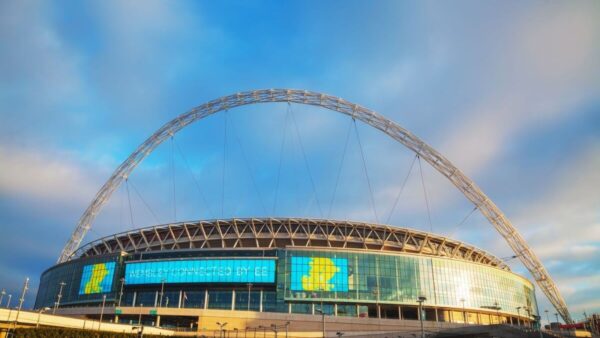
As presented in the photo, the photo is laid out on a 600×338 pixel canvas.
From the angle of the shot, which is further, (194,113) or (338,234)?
(194,113)

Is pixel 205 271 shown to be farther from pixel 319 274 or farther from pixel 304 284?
pixel 319 274

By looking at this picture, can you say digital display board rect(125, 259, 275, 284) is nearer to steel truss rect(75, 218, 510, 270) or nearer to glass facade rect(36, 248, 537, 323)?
glass facade rect(36, 248, 537, 323)

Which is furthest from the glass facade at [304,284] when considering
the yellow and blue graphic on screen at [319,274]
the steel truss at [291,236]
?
the steel truss at [291,236]

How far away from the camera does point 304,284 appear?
93.5 metres

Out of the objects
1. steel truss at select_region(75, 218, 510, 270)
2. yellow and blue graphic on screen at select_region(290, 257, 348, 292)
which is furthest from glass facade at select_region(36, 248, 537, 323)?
steel truss at select_region(75, 218, 510, 270)

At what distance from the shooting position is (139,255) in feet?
346

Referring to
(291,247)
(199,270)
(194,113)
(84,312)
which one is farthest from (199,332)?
(194,113)

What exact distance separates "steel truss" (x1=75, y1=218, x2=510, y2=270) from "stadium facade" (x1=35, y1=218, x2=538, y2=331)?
25 centimetres

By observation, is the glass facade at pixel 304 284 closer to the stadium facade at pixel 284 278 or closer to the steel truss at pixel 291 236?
the stadium facade at pixel 284 278

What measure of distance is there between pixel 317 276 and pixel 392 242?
22247 millimetres

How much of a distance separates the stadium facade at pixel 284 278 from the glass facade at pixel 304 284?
A: 0.21m

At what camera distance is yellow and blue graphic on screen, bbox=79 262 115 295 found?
104m

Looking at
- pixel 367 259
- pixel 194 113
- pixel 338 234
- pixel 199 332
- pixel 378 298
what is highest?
pixel 194 113

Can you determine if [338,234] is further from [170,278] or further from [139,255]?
[139,255]
